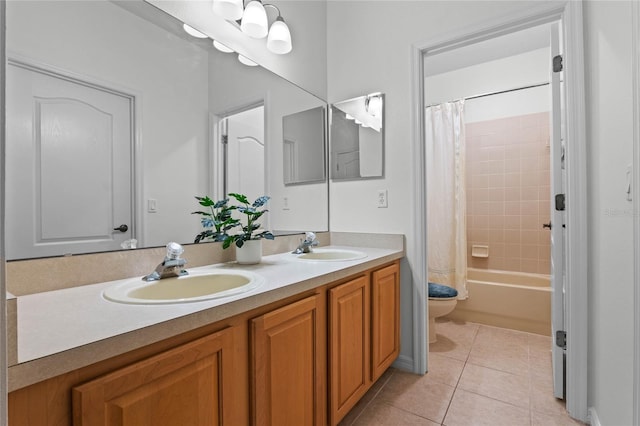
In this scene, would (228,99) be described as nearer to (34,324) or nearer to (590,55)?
(34,324)

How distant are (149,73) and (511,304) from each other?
3.01 metres

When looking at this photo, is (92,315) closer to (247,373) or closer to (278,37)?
(247,373)

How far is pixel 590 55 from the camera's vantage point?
1.40 meters

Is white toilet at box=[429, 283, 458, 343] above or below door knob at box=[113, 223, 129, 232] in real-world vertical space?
below

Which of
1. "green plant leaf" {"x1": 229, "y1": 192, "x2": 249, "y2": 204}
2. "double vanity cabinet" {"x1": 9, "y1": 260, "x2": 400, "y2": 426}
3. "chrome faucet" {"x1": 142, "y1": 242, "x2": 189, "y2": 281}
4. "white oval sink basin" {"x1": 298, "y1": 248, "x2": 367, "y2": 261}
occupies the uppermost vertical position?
"green plant leaf" {"x1": 229, "y1": 192, "x2": 249, "y2": 204}

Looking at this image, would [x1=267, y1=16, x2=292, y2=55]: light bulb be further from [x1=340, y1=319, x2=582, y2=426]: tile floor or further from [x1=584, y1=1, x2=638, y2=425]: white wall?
[x1=340, y1=319, x2=582, y2=426]: tile floor

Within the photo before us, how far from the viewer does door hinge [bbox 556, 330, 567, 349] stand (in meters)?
1.58

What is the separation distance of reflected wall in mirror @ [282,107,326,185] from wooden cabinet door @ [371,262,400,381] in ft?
2.71

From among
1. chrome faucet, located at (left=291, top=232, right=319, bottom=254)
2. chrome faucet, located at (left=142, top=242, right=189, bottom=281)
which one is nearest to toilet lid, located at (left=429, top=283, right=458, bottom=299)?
chrome faucet, located at (left=291, top=232, right=319, bottom=254)

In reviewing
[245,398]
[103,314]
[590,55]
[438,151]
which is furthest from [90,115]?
[438,151]

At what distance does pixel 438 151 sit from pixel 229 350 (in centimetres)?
287

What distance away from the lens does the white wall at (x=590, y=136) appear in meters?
1.07

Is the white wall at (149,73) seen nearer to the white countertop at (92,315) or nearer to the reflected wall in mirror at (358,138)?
the white countertop at (92,315)

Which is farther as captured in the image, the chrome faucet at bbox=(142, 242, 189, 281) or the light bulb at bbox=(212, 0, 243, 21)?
the light bulb at bbox=(212, 0, 243, 21)
